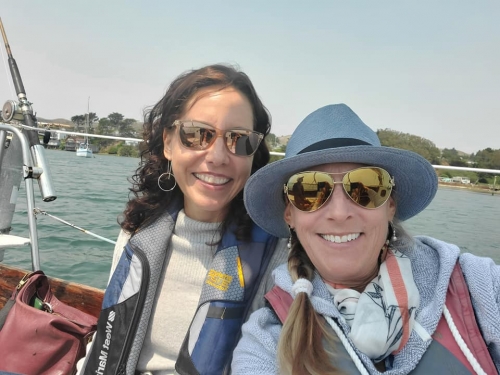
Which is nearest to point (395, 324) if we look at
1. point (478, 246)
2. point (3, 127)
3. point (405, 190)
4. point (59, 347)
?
point (405, 190)

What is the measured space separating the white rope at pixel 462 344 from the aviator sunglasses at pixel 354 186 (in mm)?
367

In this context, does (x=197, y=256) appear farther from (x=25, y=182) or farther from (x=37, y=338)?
(x=25, y=182)

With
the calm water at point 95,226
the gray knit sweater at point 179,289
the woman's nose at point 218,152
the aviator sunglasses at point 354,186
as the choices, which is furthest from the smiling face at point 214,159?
the calm water at point 95,226

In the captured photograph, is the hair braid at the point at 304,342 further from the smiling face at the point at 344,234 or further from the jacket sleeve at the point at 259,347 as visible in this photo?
the smiling face at the point at 344,234

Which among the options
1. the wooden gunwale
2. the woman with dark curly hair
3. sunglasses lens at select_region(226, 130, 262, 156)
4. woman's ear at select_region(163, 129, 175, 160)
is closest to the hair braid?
the woman with dark curly hair

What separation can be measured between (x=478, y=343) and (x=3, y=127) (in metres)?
2.54

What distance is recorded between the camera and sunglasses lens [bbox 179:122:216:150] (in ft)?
4.86

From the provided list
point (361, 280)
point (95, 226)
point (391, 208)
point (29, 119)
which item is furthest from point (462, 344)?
point (95, 226)

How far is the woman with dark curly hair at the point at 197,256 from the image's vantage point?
4.76ft

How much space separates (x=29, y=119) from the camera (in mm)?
2330

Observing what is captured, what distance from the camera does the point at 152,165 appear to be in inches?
72.6

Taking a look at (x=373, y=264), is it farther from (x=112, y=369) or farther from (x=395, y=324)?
(x=112, y=369)

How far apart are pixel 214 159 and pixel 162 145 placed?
0.44m

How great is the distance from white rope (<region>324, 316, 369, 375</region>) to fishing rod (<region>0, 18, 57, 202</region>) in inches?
57.2
